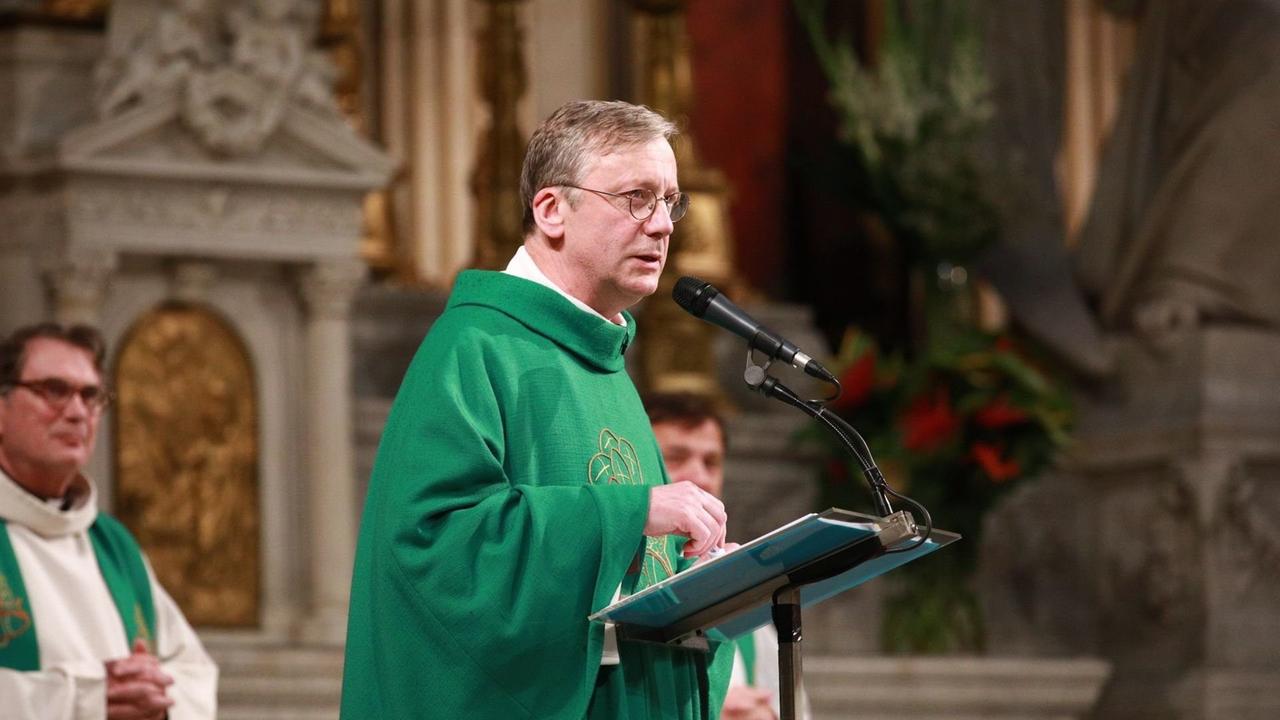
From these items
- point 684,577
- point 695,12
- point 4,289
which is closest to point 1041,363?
point 695,12


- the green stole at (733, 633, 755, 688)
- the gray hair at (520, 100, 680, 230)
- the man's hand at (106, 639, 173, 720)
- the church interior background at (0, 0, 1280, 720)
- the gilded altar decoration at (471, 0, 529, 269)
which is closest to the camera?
the gray hair at (520, 100, 680, 230)

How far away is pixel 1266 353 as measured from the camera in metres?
8.63

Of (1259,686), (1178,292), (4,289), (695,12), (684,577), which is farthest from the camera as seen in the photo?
(695,12)

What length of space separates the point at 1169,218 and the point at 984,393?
3.91 feet

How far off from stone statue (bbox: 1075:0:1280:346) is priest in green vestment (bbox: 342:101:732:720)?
5.35 metres

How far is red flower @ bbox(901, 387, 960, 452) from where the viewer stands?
820 centimetres

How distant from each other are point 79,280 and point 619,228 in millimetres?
4178

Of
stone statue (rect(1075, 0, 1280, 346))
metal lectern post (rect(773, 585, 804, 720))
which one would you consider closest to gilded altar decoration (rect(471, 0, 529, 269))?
stone statue (rect(1075, 0, 1280, 346))

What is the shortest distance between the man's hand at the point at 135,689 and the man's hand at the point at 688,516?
188 centimetres

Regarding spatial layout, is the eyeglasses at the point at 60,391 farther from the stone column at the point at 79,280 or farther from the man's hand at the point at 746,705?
the stone column at the point at 79,280

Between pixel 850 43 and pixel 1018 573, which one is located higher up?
pixel 850 43

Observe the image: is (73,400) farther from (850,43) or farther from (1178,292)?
(850,43)

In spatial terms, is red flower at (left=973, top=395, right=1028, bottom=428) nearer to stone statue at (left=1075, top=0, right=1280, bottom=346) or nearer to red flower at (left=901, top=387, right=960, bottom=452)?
red flower at (left=901, top=387, right=960, bottom=452)

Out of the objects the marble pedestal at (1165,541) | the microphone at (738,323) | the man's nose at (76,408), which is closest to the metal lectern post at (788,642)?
the microphone at (738,323)
